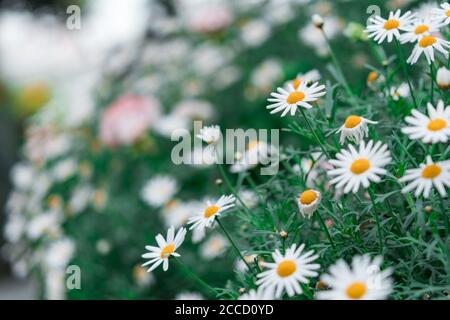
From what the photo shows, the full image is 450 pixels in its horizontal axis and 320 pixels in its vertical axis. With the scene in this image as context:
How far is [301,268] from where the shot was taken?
61 centimetres

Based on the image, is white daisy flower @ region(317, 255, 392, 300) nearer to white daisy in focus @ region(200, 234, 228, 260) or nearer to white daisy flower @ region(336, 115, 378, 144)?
white daisy flower @ region(336, 115, 378, 144)

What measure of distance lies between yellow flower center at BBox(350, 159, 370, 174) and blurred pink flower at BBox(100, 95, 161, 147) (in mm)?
1372

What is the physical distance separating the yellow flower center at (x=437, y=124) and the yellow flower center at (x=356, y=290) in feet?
0.65

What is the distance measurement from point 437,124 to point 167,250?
14.6 inches

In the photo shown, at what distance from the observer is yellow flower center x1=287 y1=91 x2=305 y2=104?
76cm

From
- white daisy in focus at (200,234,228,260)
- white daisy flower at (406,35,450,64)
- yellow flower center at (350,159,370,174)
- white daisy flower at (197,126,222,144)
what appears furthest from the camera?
white daisy in focus at (200,234,228,260)

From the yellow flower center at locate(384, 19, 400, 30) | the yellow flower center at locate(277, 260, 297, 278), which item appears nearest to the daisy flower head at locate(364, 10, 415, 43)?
the yellow flower center at locate(384, 19, 400, 30)

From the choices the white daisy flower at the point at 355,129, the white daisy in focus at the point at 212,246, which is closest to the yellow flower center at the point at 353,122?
the white daisy flower at the point at 355,129

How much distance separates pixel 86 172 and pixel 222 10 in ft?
2.88

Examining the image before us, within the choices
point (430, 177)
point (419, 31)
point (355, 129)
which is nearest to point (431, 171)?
point (430, 177)

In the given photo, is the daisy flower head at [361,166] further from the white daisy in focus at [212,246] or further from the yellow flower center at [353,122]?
the white daisy in focus at [212,246]

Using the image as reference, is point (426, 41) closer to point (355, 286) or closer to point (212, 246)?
point (355, 286)

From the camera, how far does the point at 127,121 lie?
1.92 metres

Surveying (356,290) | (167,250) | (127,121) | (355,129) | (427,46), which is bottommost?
(356,290)
